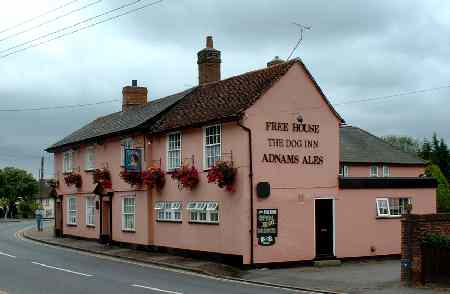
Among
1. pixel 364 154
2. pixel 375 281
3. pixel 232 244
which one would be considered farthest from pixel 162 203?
pixel 364 154

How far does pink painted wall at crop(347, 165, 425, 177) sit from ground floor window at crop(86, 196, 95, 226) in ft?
70.3

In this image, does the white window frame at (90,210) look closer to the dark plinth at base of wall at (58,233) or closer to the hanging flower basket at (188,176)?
the dark plinth at base of wall at (58,233)

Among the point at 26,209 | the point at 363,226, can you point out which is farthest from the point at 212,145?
the point at 26,209

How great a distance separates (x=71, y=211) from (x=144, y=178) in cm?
1188

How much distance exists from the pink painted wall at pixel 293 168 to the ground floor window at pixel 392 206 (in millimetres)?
2358

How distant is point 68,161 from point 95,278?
66.3ft

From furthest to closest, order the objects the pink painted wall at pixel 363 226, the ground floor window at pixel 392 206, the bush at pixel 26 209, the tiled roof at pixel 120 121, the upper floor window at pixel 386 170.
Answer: the bush at pixel 26 209 → the upper floor window at pixel 386 170 → the tiled roof at pixel 120 121 → the ground floor window at pixel 392 206 → the pink painted wall at pixel 363 226

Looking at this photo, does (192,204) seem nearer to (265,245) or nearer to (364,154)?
(265,245)

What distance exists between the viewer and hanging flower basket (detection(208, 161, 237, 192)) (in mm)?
23562

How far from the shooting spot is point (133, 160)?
29016 mm

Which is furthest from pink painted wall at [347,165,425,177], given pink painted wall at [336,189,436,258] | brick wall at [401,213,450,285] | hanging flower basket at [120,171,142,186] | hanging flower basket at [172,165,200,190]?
brick wall at [401,213,450,285]

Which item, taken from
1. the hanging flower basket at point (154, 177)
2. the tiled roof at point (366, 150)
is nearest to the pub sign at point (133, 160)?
the hanging flower basket at point (154, 177)

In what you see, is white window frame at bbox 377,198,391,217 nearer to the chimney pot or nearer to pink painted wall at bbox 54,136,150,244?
pink painted wall at bbox 54,136,150,244

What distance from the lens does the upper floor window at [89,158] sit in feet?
116
